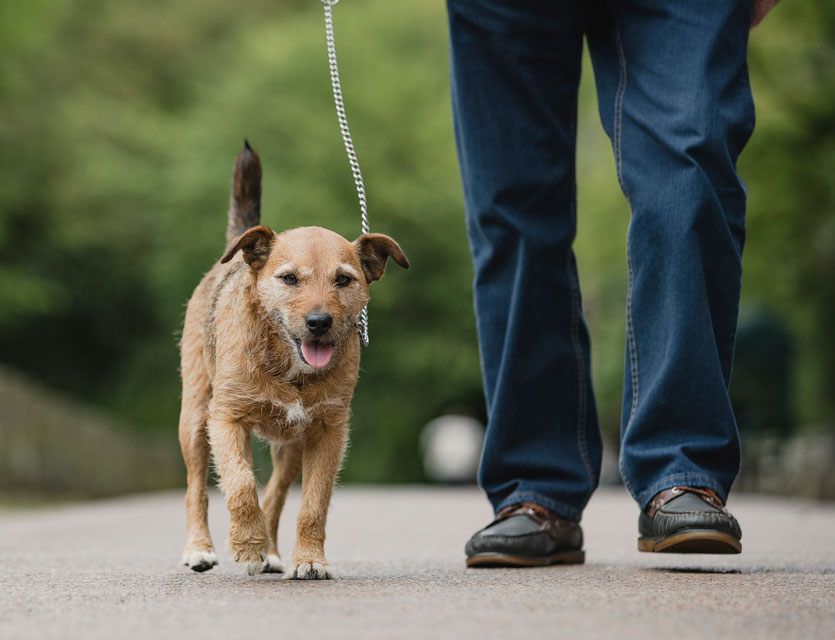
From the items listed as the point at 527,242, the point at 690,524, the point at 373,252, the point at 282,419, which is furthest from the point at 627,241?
the point at 282,419

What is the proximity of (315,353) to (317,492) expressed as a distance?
18.6 inches

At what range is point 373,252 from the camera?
14.5 ft

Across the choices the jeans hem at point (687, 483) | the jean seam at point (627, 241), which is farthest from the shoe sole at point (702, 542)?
the jean seam at point (627, 241)

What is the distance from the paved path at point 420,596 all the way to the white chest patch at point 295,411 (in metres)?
0.49

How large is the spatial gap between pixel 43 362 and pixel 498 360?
30445mm

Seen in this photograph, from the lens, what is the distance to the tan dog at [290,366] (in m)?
4.00

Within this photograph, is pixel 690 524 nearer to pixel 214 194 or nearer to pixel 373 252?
pixel 373 252

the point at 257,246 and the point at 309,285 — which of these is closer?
the point at 309,285

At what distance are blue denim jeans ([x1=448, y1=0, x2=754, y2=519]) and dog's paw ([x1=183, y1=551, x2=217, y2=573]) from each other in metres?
0.96

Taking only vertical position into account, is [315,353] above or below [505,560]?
above

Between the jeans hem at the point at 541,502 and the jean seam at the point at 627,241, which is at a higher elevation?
the jean seam at the point at 627,241

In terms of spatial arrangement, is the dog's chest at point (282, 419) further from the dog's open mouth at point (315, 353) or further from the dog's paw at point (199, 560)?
the dog's paw at point (199, 560)

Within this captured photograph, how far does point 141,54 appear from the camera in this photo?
117ft

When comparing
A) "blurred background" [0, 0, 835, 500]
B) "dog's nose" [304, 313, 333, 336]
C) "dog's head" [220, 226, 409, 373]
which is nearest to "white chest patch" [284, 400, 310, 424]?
"dog's head" [220, 226, 409, 373]
